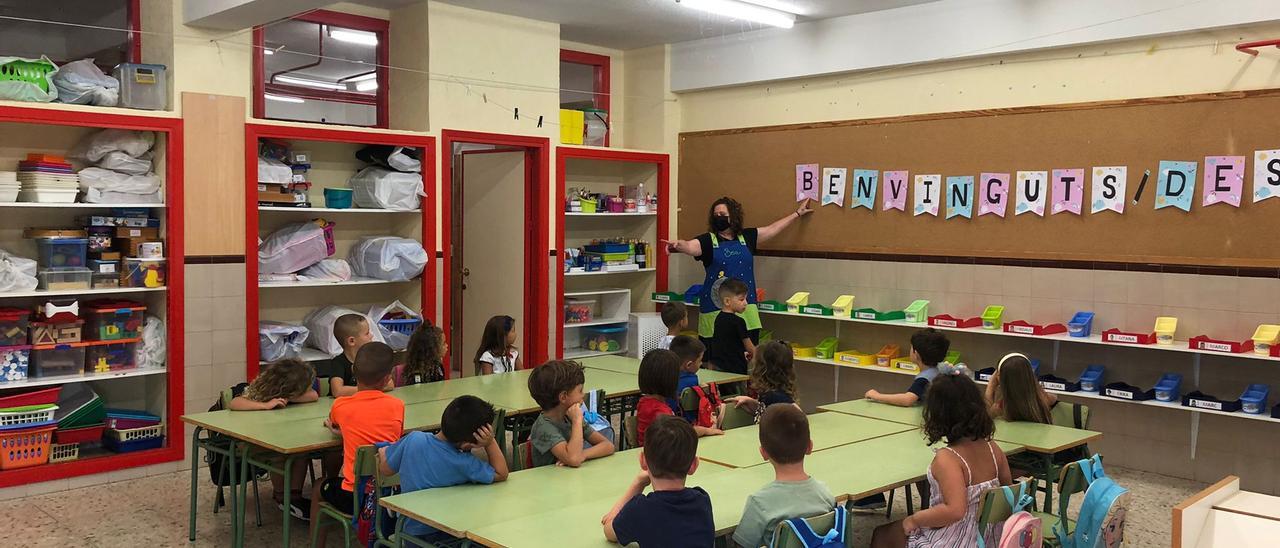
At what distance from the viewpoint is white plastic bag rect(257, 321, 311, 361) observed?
6316 mm

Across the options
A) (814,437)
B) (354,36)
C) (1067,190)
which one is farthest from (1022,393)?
(354,36)

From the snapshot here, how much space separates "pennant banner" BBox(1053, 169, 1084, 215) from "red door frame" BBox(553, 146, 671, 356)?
10.7 ft

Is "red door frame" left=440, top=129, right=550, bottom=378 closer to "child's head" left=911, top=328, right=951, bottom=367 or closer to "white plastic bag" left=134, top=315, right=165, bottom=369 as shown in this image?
"white plastic bag" left=134, top=315, right=165, bottom=369

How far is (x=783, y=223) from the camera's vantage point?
25.1ft

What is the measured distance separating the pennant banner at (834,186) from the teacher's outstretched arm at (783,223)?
0.47 ft

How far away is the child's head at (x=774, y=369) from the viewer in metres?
4.44

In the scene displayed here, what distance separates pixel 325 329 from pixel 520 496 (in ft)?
12.4

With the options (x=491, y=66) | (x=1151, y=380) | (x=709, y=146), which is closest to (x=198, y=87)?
(x=491, y=66)

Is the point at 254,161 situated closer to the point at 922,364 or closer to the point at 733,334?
the point at 733,334

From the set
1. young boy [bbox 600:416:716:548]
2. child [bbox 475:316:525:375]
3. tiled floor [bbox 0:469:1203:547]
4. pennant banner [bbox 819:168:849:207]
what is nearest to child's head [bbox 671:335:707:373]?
tiled floor [bbox 0:469:1203:547]

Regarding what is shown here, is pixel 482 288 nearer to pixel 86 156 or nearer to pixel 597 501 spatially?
pixel 86 156

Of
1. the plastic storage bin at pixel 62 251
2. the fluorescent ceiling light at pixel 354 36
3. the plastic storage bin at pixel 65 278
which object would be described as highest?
the fluorescent ceiling light at pixel 354 36

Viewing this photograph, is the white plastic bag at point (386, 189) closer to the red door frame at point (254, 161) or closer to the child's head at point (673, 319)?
the red door frame at point (254, 161)

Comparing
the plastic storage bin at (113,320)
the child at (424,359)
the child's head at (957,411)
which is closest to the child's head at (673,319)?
the child at (424,359)
